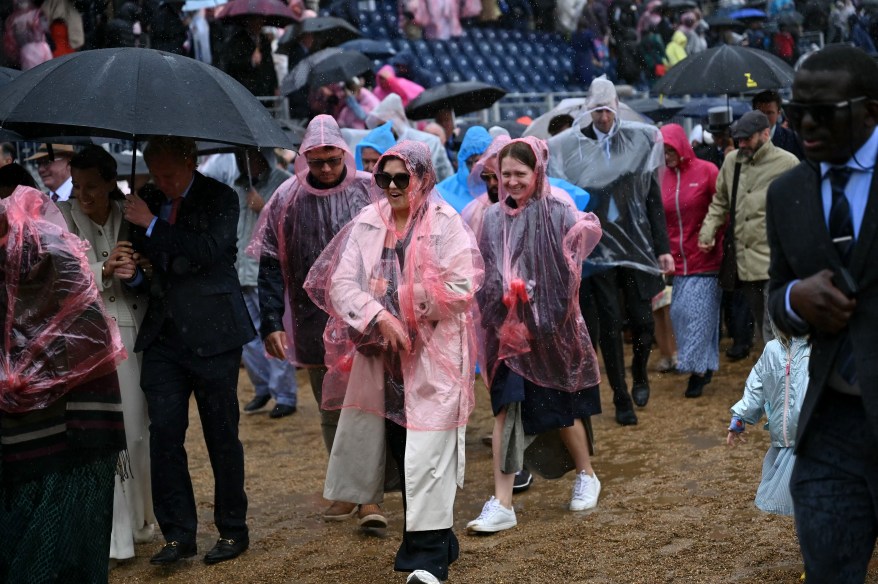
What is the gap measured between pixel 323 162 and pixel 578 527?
7.45 ft

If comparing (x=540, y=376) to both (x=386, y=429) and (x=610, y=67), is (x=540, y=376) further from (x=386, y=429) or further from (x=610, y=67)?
(x=610, y=67)


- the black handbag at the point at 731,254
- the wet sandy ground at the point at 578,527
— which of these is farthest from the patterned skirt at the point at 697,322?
the wet sandy ground at the point at 578,527

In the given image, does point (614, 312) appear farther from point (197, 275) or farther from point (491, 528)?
point (197, 275)

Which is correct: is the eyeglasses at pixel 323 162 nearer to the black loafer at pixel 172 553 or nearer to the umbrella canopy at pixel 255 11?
the black loafer at pixel 172 553

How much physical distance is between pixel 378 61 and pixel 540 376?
10.8m

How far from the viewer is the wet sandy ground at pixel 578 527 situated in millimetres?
5258

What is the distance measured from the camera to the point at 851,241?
10.5 feet

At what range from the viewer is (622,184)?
27.4 feet

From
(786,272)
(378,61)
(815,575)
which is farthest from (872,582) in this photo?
(378,61)

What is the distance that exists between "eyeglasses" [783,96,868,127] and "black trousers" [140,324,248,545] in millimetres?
3251

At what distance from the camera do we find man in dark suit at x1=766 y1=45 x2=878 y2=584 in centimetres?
315

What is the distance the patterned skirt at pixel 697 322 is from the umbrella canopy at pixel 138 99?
4593mm

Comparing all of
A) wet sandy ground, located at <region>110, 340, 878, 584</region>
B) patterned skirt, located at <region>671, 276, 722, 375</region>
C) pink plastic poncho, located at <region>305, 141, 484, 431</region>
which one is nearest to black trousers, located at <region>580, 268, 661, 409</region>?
wet sandy ground, located at <region>110, 340, 878, 584</region>

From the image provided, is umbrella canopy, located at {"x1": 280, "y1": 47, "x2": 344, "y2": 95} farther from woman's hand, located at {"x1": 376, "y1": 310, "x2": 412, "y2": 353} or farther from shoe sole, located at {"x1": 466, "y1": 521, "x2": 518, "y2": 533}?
woman's hand, located at {"x1": 376, "y1": 310, "x2": 412, "y2": 353}
